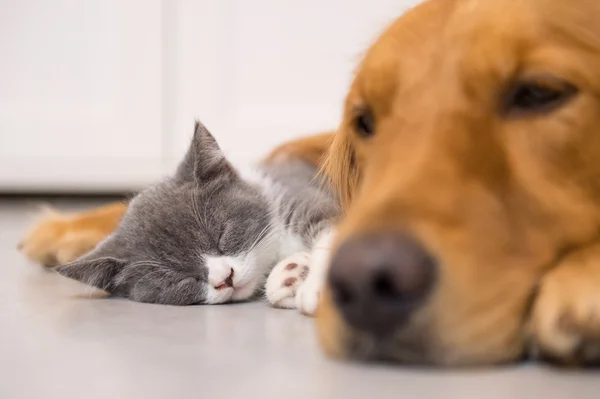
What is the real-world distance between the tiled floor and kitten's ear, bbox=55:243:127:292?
0.10m

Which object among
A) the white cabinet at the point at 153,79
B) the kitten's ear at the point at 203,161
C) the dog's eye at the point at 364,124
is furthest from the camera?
the white cabinet at the point at 153,79

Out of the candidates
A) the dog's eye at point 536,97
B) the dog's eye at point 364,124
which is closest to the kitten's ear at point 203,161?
→ the dog's eye at point 364,124

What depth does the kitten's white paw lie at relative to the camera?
167cm

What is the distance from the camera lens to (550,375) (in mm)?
989

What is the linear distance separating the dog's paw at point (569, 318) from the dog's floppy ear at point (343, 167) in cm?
68

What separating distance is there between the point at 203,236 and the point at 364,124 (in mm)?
612

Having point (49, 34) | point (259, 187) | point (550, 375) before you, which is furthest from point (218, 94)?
point (550, 375)

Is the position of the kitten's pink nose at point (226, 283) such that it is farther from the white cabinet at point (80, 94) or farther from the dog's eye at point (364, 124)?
the white cabinet at point (80, 94)

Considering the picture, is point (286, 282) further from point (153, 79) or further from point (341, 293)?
point (153, 79)

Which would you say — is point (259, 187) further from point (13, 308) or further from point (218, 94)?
point (218, 94)

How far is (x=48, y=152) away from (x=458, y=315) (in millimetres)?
2878

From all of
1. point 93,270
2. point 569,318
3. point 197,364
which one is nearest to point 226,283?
point 93,270

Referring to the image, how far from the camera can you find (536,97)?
117cm

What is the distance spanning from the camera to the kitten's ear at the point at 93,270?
5.89 ft
